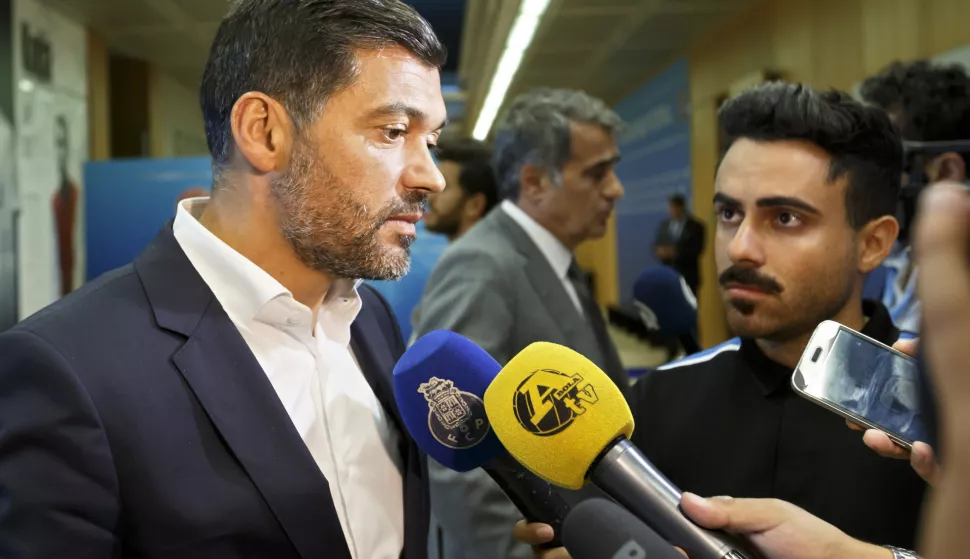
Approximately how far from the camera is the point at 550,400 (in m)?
0.84

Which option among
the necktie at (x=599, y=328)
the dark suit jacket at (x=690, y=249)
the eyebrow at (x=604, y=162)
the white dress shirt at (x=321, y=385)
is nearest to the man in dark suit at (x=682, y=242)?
A: the dark suit jacket at (x=690, y=249)

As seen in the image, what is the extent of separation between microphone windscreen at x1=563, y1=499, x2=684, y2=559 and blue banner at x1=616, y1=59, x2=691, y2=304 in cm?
729

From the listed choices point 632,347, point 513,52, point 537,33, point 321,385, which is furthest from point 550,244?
point 632,347

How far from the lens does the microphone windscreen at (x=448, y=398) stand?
39.3 inches

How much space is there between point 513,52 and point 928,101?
14.9ft

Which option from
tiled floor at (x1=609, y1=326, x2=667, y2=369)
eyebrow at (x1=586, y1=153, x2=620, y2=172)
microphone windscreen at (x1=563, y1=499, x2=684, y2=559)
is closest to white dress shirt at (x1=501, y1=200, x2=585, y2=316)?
eyebrow at (x1=586, y1=153, x2=620, y2=172)

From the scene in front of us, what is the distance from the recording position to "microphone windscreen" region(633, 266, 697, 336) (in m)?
1.95

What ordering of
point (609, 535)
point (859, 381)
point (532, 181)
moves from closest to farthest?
1. point (609, 535)
2. point (859, 381)
3. point (532, 181)

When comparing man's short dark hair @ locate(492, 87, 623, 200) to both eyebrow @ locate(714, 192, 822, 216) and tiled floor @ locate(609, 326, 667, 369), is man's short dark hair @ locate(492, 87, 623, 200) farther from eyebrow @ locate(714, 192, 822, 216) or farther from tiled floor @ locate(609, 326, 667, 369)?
→ tiled floor @ locate(609, 326, 667, 369)

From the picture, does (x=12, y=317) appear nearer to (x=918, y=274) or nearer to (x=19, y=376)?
(x=19, y=376)

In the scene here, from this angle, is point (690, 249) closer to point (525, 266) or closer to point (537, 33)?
point (537, 33)

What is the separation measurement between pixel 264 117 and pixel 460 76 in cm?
803

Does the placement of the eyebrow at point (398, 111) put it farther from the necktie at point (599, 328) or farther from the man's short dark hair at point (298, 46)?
the necktie at point (599, 328)

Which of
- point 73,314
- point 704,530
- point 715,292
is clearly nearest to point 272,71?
point 73,314
